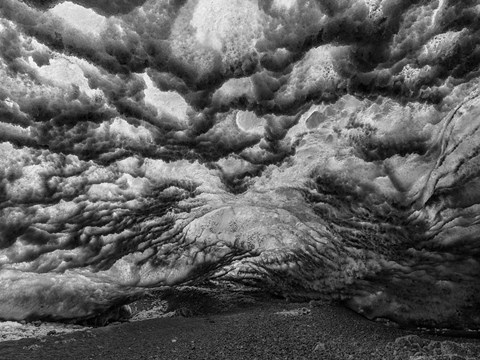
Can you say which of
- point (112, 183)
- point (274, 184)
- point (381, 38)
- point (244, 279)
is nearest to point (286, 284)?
point (244, 279)

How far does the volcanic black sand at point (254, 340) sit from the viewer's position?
2.30 metres

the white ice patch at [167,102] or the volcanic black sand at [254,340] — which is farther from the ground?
the white ice patch at [167,102]

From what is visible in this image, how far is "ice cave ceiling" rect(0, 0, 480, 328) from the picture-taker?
5.46 ft

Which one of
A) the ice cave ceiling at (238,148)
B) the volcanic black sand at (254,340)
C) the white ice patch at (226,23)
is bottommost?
the volcanic black sand at (254,340)

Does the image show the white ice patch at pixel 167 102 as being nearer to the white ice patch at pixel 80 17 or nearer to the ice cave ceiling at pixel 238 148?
the ice cave ceiling at pixel 238 148

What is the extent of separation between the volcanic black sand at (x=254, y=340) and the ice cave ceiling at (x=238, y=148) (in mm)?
370

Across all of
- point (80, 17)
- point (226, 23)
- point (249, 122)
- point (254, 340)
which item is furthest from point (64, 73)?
point (254, 340)

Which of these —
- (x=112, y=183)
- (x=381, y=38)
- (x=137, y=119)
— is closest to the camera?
(x=381, y=38)

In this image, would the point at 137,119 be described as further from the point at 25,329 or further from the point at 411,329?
the point at 411,329

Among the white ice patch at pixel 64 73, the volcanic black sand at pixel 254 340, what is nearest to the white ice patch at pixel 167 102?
the white ice patch at pixel 64 73

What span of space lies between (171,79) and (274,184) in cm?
113

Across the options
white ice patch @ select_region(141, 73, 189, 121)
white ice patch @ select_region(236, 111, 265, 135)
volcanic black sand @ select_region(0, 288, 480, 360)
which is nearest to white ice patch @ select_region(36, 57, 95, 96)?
white ice patch @ select_region(141, 73, 189, 121)

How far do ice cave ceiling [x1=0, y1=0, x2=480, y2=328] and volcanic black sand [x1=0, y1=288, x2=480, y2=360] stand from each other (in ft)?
1.21

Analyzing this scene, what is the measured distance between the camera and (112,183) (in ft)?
7.68
